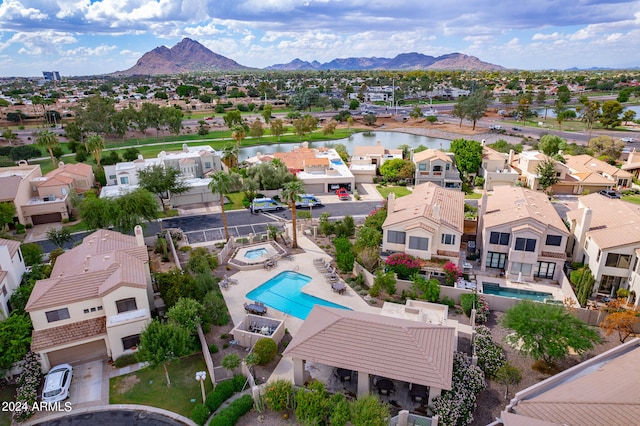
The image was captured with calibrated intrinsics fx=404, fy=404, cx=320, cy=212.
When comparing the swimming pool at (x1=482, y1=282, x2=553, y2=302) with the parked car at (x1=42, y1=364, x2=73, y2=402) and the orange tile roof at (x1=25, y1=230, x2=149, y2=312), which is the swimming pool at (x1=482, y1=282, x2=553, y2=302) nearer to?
the orange tile roof at (x1=25, y1=230, x2=149, y2=312)

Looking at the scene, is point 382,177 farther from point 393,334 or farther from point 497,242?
point 393,334

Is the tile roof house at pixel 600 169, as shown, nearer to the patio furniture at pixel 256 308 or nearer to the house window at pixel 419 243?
the house window at pixel 419 243

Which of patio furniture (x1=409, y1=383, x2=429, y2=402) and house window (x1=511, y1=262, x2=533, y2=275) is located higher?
house window (x1=511, y1=262, x2=533, y2=275)

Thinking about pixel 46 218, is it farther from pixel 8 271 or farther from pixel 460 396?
pixel 460 396

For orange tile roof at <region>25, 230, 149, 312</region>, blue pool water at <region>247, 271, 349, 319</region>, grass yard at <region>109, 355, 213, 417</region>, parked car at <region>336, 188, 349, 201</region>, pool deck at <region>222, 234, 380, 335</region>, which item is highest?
orange tile roof at <region>25, 230, 149, 312</region>

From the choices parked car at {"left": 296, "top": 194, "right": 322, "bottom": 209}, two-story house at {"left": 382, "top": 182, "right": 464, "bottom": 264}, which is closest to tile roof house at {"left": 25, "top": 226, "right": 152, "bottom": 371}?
two-story house at {"left": 382, "top": 182, "right": 464, "bottom": 264}

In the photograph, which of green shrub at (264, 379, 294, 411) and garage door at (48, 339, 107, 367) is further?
garage door at (48, 339, 107, 367)

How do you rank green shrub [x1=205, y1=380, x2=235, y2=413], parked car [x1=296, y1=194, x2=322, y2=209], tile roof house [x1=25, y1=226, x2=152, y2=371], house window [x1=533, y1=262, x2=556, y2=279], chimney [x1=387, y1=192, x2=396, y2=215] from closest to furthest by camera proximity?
green shrub [x1=205, y1=380, x2=235, y2=413]
tile roof house [x1=25, y1=226, x2=152, y2=371]
house window [x1=533, y1=262, x2=556, y2=279]
chimney [x1=387, y1=192, x2=396, y2=215]
parked car [x1=296, y1=194, x2=322, y2=209]

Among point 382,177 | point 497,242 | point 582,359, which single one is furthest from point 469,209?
point 582,359
